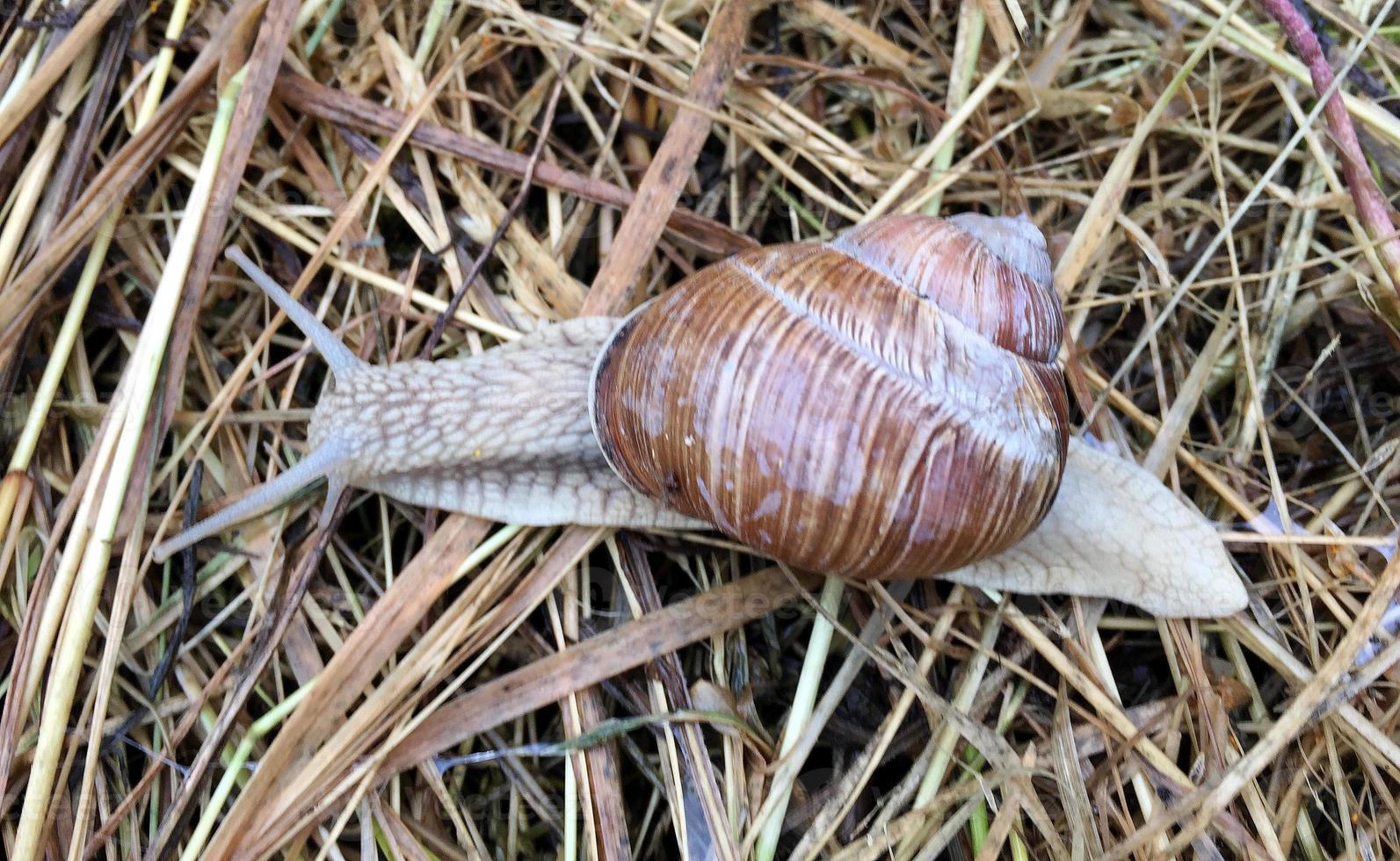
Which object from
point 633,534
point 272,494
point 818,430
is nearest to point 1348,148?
point 818,430

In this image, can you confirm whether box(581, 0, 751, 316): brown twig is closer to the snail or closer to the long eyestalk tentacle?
the snail

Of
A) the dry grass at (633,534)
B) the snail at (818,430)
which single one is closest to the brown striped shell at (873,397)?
the snail at (818,430)

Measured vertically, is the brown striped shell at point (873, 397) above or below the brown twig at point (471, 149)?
below

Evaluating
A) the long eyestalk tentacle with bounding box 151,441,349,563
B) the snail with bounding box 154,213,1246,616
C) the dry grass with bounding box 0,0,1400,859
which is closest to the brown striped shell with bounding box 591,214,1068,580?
the snail with bounding box 154,213,1246,616

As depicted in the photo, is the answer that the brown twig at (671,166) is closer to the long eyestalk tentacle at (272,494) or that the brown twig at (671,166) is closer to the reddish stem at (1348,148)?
the long eyestalk tentacle at (272,494)

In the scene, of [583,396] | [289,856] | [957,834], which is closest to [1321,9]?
[583,396]

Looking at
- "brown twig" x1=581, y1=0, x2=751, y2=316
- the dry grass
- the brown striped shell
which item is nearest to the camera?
the brown striped shell
